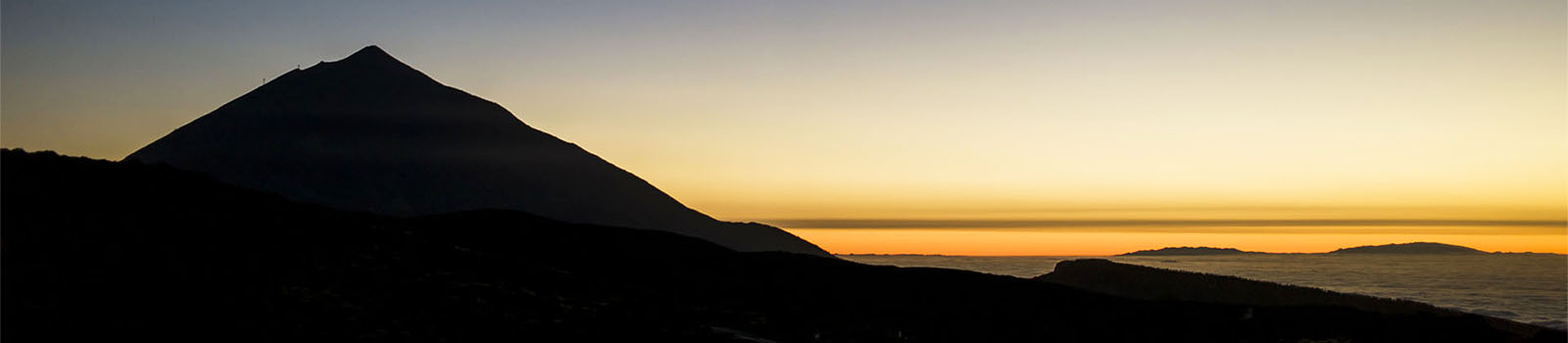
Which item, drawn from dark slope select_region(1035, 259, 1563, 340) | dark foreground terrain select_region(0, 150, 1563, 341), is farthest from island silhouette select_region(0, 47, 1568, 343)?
dark slope select_region(1035, 259, 1563, 340)

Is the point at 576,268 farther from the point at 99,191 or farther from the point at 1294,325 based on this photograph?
the point at 1294,325

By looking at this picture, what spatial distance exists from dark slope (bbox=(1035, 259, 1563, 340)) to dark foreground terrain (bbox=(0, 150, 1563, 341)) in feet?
40.1

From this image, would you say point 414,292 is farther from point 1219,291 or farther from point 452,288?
point 1219,291

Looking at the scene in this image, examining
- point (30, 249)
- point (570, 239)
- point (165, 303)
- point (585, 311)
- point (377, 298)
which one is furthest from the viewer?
point (570, 239)

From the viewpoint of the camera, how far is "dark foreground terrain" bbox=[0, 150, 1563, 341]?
1980 centimetres

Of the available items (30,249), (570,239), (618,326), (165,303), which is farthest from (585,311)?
(570,239)

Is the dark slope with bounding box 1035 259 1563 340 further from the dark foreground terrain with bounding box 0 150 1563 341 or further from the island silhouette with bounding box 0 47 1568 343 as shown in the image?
the dark foreground terrain with bounding box 0 150 1563 341

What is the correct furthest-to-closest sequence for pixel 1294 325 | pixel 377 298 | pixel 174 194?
pixel 1294 325
pixel 174 194
pixel 377 298

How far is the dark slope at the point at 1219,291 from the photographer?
5009cm

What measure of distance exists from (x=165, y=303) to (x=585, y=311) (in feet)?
29.3

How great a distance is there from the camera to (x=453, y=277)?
87.5 ft

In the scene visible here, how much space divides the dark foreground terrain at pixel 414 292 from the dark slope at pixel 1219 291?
1223 cm

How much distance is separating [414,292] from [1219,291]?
156 ft

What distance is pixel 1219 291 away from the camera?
5903cm
